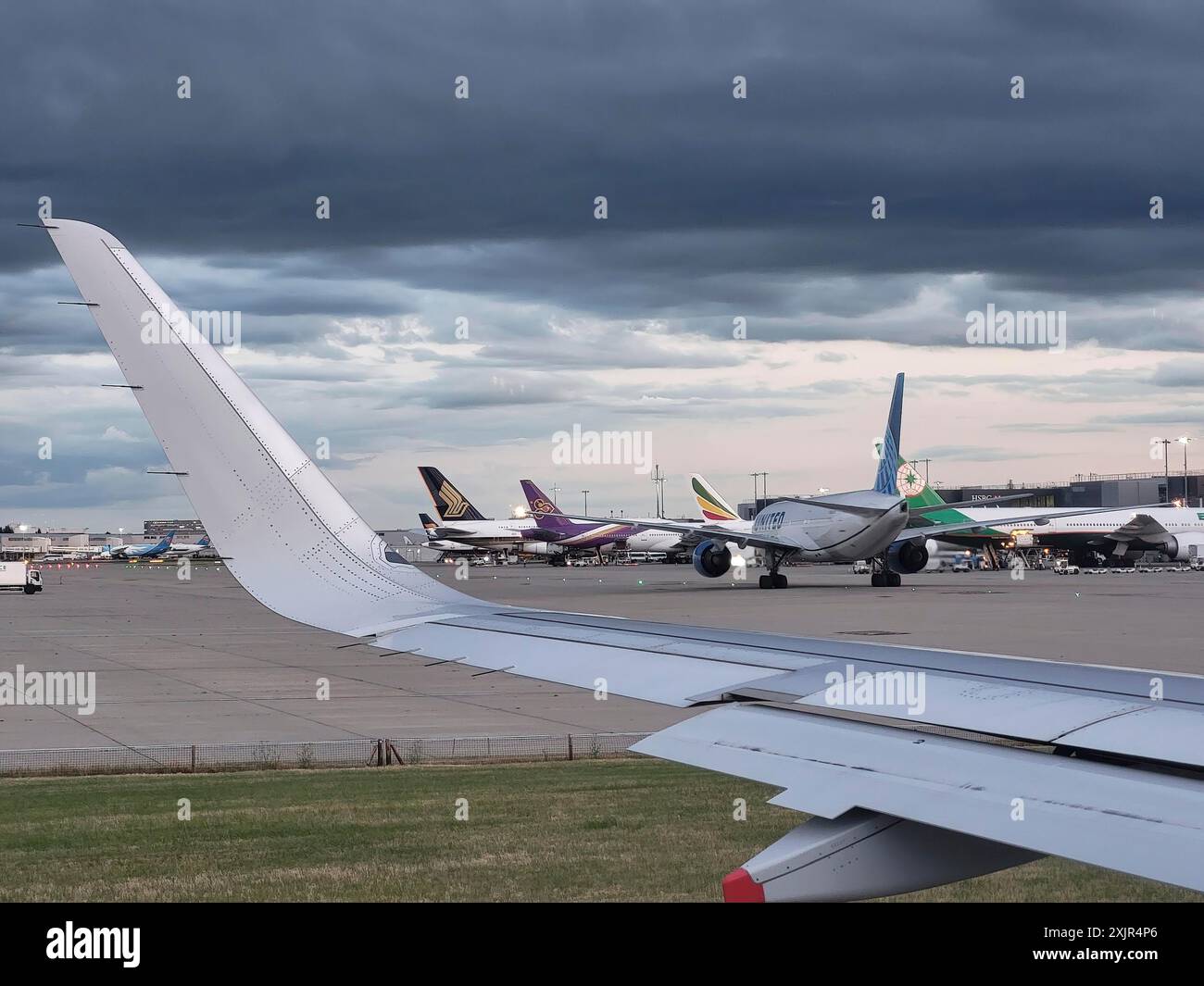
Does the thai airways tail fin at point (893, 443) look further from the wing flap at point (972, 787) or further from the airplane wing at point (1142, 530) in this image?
the wing flap at point (972, 787)

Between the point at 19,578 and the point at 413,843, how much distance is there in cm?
6771

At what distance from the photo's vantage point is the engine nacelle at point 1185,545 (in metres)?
94.6

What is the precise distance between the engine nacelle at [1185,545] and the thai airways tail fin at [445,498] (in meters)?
63.2

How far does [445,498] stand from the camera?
136m

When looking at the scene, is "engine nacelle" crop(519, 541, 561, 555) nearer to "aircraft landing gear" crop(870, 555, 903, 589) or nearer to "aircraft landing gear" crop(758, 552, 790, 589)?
"aircraft landing gear" crop(758, 552, 790, 589)

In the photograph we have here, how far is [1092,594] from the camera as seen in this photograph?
179 feet

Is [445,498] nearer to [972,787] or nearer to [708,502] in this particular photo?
[708,502]

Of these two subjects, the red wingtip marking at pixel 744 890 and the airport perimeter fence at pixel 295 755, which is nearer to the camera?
the red wingtip marking at pixel 744 890

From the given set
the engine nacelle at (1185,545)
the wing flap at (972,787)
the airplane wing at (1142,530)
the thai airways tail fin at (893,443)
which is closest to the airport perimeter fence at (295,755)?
the wing flap at (972,787)

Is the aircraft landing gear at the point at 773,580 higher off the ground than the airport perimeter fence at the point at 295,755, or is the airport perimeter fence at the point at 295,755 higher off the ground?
the airport perimeter fence at the point at 295,755

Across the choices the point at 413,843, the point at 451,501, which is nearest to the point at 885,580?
the point at 413,843

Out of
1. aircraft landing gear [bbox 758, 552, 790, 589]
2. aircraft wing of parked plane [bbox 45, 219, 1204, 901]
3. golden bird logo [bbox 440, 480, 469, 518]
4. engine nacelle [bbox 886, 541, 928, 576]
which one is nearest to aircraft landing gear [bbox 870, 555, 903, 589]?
engine nacelle [bbox 886, 541, 928, 576]

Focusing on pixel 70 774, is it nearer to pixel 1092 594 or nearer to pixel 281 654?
pixel 281 654
